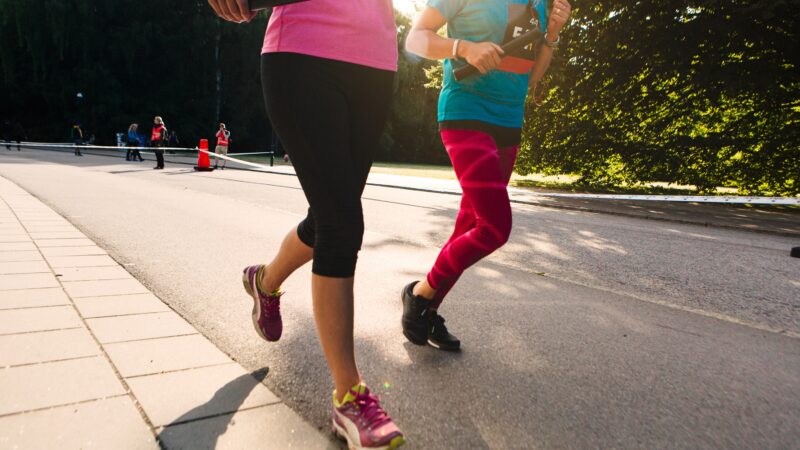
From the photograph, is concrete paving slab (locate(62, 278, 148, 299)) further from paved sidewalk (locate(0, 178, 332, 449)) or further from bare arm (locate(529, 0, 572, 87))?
bare arm (locate(529, 0, 572, 87))

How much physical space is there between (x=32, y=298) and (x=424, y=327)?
207cm

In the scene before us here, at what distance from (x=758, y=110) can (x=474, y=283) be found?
37.5 ft

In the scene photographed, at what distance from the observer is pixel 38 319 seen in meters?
2.60

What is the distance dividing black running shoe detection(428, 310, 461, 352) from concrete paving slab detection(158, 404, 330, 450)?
3.10 feet

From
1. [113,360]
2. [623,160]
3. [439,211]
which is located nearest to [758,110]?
[623,160]

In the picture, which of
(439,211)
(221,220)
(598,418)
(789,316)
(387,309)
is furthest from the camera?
(439,211)

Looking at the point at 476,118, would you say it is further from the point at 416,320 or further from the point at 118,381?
the point at 118,381

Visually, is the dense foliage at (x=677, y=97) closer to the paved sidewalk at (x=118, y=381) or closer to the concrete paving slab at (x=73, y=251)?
the concrete paving slab at (x=73, y=251)

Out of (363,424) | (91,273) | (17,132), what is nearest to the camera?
(363,424)

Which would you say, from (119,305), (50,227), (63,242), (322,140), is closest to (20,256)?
(63,242)

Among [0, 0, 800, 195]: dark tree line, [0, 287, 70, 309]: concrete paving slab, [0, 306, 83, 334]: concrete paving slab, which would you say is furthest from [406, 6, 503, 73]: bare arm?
[0, 0, 800, 195]: dark tree line

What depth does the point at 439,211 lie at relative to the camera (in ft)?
29.1

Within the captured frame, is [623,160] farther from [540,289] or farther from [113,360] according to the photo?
[113,360]

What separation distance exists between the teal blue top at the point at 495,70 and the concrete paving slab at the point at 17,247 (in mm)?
3364
